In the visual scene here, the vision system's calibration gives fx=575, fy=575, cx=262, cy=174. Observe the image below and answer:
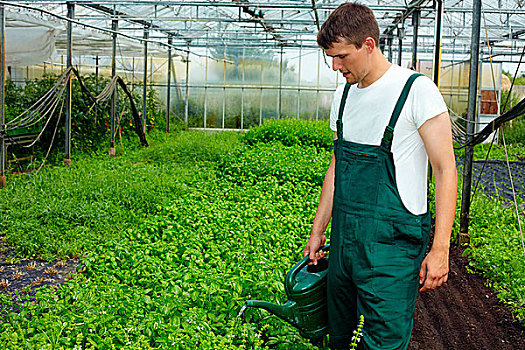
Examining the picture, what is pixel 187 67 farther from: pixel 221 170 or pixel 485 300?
pixel 485 300

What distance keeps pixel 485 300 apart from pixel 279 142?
277 inches

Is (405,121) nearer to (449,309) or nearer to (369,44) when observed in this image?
(369,44)

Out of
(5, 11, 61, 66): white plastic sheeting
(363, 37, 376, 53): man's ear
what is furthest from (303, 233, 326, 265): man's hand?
(5, 11, 61, 66): white plastic sheeting

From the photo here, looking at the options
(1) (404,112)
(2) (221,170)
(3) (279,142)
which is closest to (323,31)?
(1) (404,112)

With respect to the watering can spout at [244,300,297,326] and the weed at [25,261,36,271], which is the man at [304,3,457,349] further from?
the weed at [25,261,36,271]

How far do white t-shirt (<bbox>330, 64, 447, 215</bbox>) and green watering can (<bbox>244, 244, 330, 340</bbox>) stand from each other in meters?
0.63

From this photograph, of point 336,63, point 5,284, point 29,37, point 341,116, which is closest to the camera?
point 336,63

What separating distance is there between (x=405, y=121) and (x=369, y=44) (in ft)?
1.10

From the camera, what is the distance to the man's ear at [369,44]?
224cm

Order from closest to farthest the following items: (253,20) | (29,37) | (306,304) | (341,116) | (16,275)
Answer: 1. (341,116)
2. (306,304)
3. (16,275)
4. (29,37)
5. (253,20)

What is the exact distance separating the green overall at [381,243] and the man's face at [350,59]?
196mm

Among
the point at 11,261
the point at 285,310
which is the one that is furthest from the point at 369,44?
the point at 11,261

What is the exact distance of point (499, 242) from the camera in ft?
18.6

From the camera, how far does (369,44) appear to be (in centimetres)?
226
